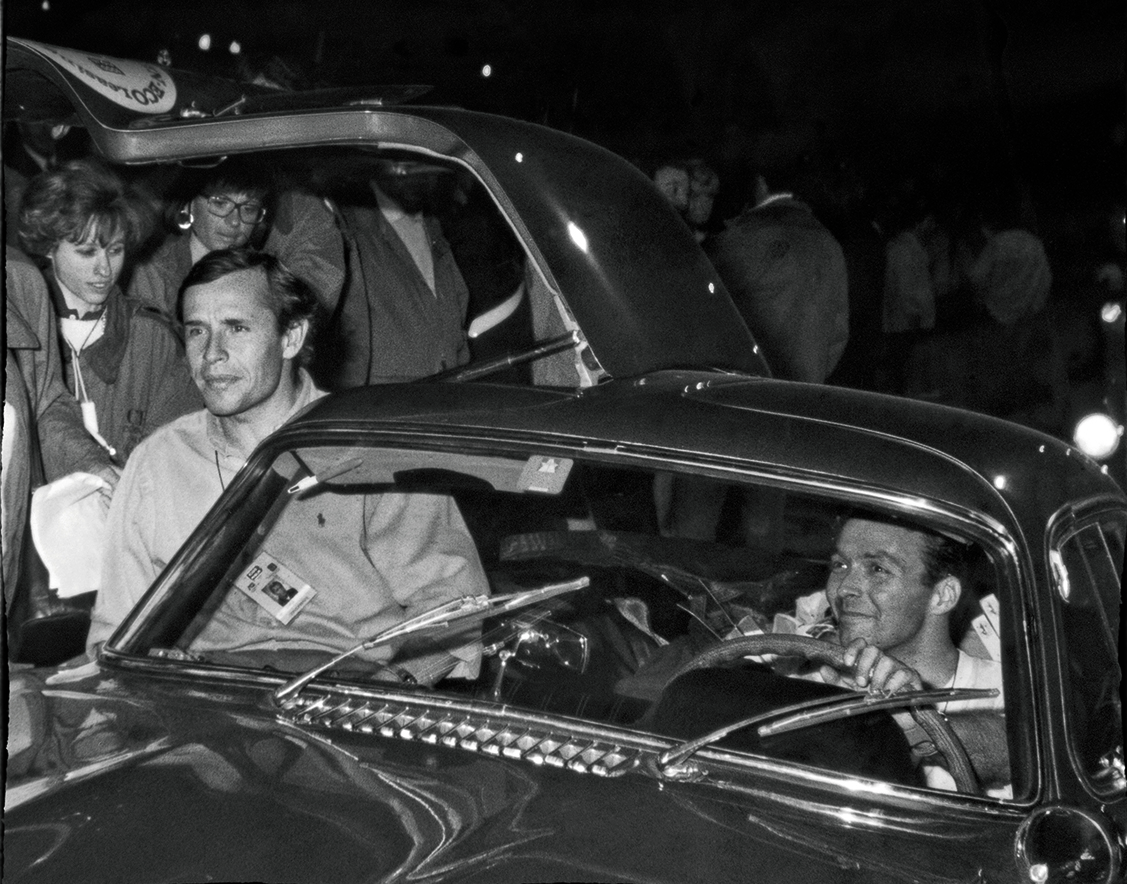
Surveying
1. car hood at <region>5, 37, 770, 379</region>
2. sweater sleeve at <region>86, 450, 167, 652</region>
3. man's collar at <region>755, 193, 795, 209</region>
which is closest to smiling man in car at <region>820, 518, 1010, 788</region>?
car hood at <region>5, 37, 770, 379</region>

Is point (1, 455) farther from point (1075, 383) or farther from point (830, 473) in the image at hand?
point (1075, 383)

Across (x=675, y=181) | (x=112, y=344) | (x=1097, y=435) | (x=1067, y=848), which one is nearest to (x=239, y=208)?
(x=112, y=344)

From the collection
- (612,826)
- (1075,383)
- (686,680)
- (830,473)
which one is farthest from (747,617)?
(1075,383)

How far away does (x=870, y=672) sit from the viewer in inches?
51.6

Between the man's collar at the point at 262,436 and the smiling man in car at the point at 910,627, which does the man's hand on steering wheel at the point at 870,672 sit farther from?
the man's collar at the point at 262,436

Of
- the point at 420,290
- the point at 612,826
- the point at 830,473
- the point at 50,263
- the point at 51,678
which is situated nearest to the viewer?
the point at 612,826

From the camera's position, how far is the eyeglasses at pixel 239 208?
1.92 meters

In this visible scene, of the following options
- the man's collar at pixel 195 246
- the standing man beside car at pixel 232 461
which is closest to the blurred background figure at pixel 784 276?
the standing man beside car at pixel 232 461

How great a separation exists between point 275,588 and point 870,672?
0.75m

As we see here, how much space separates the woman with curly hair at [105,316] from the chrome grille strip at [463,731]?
0.60m

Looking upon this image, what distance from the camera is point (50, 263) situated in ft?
5.93

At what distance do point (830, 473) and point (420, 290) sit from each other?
0.86m

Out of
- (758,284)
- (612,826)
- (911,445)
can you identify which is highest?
(758,284)

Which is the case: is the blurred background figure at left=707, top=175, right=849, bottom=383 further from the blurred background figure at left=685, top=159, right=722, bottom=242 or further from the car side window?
the car side window
